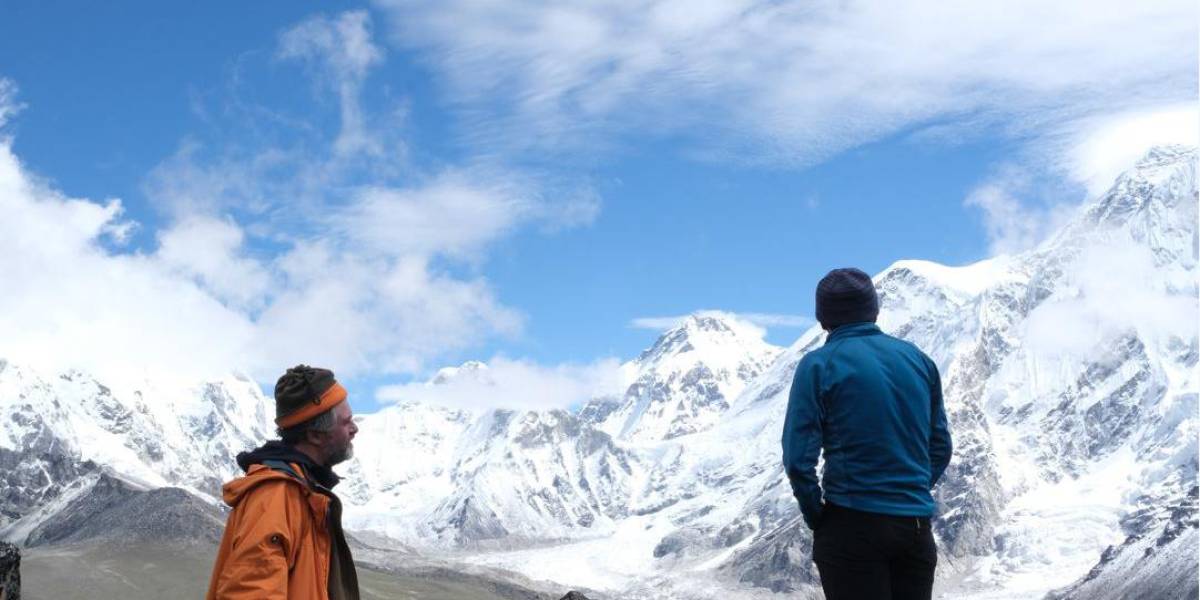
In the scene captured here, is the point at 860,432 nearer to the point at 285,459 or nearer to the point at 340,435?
the point at 340,435

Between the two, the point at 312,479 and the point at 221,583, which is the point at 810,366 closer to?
the point at 312,479

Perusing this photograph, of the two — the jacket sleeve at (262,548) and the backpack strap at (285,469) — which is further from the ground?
the backpack strap at (285,469)

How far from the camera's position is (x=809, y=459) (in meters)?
9.07

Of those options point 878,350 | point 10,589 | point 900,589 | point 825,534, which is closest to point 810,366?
point 878,350

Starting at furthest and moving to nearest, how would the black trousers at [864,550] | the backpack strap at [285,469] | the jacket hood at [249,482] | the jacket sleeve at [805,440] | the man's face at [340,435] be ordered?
the man's face at [340,435]
the black trousers at [864,550]
the jacket sleeve at [805,440]
the backpack strap at [285,469]
the jacket hood at [249,482]

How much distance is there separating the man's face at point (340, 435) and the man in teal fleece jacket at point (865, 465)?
3245 mm

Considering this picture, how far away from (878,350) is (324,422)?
4173 millimetres

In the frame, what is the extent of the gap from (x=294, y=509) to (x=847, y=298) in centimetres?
450

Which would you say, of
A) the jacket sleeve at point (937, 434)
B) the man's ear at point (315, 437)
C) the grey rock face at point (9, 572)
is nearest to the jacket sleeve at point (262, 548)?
the man's ear at point (315, 437)

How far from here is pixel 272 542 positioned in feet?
27.2

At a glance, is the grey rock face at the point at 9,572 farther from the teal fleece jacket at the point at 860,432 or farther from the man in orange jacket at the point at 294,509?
the teal fleece jacket at the point at 860,432

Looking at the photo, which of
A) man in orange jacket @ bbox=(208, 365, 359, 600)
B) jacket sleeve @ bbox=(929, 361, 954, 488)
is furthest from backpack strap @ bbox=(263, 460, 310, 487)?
jacket sleeve @ bbox=(929, 361, 954, 488)

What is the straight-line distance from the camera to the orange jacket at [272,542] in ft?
26.7

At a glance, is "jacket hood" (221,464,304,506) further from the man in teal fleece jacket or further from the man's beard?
the man in teal fleece jacket
